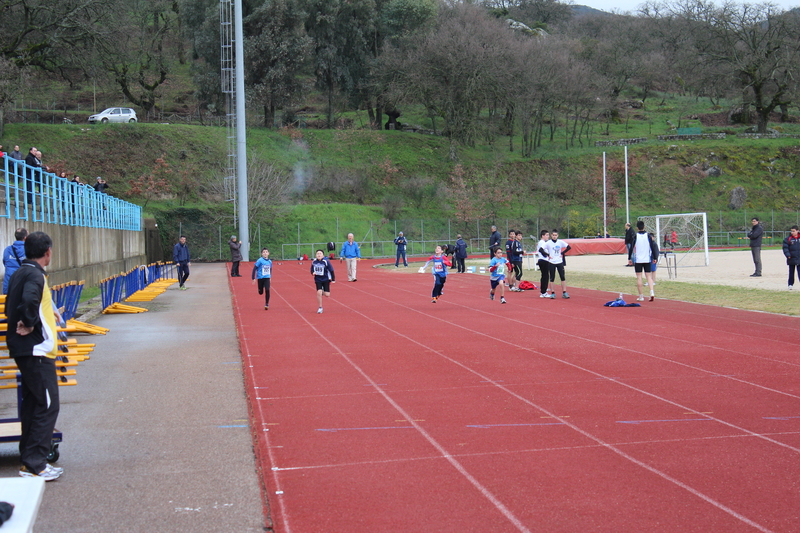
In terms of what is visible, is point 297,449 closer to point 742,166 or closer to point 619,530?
point 619,530

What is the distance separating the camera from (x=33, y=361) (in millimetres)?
5617

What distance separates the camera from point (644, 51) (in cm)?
10369

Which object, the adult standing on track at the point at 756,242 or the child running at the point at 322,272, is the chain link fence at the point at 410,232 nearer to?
the adult standing on track at the point at 756,242

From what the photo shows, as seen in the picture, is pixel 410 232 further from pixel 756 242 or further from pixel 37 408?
pixel 37 408

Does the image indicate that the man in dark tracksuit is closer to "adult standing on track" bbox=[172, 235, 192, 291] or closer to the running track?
the running track

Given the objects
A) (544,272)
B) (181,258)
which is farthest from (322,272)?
(181,258)

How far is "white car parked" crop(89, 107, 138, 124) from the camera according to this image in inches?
2312

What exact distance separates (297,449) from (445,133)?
6414cm

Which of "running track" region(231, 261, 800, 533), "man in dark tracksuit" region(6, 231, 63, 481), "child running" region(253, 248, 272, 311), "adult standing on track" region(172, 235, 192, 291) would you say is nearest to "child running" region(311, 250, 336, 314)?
"child running" region(253, 248, 272, 311)

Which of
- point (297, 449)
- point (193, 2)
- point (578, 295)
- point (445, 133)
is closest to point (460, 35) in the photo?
point (445, 133)

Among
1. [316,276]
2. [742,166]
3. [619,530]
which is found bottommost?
[619,530]

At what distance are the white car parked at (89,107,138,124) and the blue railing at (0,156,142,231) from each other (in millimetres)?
28777

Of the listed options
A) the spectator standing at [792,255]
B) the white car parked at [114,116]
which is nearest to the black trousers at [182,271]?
the spectator standing at [792,255]

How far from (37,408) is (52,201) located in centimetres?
1737
